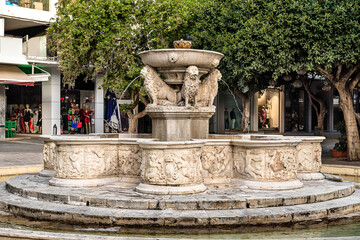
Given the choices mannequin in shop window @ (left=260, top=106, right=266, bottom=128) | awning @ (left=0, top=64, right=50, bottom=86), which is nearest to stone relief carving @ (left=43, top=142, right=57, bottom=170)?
awning @ (left=0, top=64, right=50, bottom=86)

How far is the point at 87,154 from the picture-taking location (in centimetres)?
879

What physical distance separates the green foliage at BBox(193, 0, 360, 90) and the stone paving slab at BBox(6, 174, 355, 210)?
7.04 meters

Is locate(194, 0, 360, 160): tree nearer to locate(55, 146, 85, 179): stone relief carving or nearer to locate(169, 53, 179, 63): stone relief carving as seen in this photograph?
locate(169, 53, 179, 63): stone relief carving

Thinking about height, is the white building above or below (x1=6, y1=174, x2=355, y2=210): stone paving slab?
above

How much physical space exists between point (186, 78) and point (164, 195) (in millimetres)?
2653

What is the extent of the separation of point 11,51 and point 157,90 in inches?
695

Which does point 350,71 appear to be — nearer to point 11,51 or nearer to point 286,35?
point 286,35

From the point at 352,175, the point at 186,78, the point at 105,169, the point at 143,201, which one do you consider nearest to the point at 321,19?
the point at 352,175

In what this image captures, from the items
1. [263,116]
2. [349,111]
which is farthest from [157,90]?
[263,116]

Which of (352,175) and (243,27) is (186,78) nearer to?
(352,175)

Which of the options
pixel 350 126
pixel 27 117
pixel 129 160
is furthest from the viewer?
pixel 27 117

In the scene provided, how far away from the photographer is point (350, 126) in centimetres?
1627

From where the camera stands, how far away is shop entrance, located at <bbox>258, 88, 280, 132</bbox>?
124ft

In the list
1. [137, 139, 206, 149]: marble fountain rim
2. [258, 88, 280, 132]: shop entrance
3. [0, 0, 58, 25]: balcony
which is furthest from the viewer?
[258, 88, 280, 132]: shop entrance
